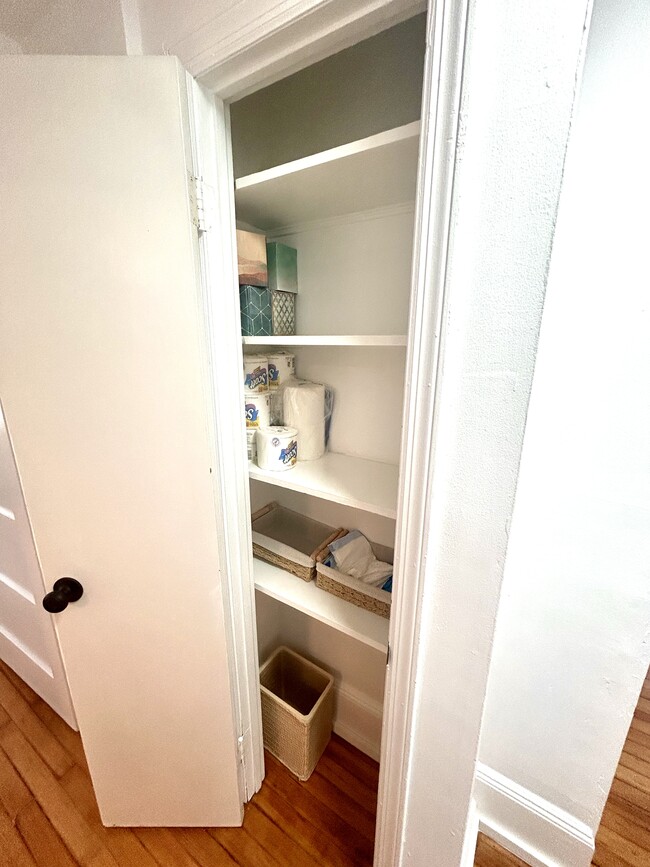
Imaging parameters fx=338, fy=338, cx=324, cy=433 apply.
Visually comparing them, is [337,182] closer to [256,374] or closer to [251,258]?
[251,258]

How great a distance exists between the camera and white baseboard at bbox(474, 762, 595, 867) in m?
0.91

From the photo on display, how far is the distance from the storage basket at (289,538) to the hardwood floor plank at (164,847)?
874mm

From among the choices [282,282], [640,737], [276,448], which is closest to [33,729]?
[276,448]

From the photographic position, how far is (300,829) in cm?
105

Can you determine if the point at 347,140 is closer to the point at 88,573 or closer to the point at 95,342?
the point at 95,342

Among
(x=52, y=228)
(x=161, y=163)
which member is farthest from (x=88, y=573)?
(x=161, y=163)

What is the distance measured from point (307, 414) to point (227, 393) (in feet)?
0.89

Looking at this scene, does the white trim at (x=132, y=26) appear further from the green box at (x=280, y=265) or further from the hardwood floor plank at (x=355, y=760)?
the hardwood floor plank at (x=355, y=760)

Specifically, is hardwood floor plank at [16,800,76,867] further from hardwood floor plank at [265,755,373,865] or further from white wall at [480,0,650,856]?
white wall at [480,0,650,856]

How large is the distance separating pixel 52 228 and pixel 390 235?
732 mm

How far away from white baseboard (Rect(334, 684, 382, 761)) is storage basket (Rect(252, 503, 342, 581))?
0.60 m

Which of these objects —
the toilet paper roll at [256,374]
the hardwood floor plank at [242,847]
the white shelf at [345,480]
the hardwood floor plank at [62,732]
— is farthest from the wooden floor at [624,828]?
the toilet paper roll at [256,374]

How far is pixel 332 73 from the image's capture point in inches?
34.0

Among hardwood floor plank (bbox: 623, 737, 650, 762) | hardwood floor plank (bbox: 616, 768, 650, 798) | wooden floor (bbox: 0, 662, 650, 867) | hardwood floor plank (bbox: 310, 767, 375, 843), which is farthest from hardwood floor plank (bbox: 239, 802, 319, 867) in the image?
hardwood floor plank (bbox: 623, 737, 650, 762)
